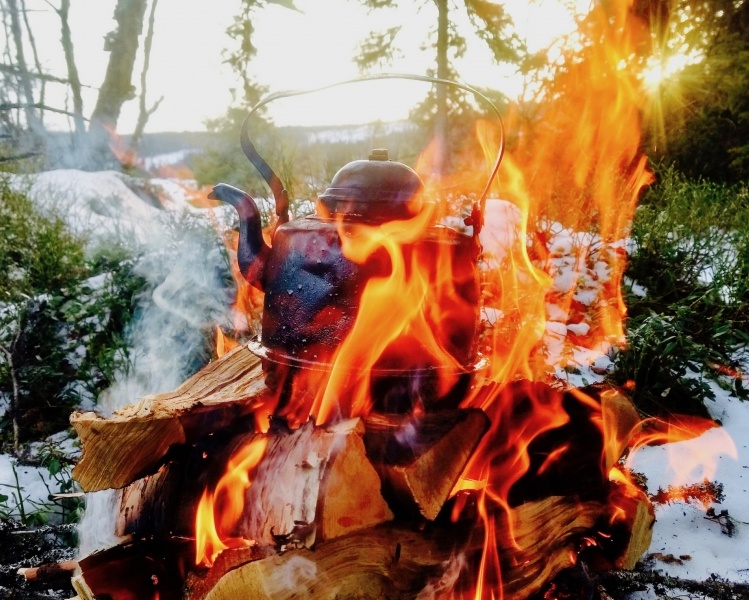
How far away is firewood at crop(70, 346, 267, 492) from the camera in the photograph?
1584mm

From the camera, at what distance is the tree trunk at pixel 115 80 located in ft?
37.8

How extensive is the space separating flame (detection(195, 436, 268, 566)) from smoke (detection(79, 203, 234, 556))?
150cm

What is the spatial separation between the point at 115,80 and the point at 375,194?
40.9 feet

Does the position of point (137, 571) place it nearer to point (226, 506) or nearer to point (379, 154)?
point (226, 506)

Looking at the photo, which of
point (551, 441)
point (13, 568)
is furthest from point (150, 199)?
point (551, 441)

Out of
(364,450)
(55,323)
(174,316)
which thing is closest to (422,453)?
(364,450)

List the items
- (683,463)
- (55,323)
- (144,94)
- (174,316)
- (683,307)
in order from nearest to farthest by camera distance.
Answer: (683,463), (683,307), (174,316), (55,323), (144,94)

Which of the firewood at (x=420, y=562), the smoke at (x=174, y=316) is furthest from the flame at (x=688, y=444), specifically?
the smoke at (x=174, y=316)

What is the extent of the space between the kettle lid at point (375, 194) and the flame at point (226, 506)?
0.85 m

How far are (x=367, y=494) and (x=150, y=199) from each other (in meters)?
11.2

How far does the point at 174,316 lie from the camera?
12.5ft

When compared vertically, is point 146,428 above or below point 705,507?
above

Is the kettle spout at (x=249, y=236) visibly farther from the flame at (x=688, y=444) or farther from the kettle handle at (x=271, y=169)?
the flame at (x=688, y=444)

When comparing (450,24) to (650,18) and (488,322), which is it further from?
(488,322)
